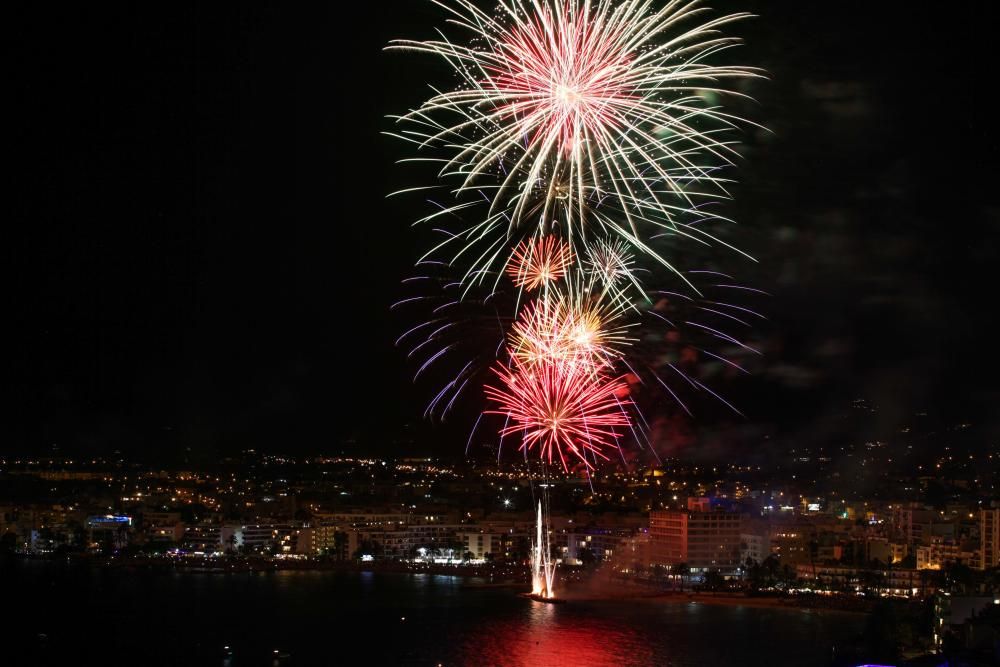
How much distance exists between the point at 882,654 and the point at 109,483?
99.7ft

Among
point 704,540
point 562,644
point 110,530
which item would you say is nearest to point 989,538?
point 704,540

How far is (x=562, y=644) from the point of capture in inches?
462

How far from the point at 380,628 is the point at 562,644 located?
92.9 inches

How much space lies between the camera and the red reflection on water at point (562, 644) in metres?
10.8

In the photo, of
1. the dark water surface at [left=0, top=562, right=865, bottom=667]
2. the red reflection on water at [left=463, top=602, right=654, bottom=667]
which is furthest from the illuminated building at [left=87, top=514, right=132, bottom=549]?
the red reflection on water at [left=463, top=602, right=654, bottom=667]

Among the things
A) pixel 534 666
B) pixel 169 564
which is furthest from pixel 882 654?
pixel 169 564

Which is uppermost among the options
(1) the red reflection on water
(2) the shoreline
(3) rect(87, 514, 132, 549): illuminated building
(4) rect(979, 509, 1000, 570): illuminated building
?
(4) rect(979, 509, 1000, 570): illuminated building

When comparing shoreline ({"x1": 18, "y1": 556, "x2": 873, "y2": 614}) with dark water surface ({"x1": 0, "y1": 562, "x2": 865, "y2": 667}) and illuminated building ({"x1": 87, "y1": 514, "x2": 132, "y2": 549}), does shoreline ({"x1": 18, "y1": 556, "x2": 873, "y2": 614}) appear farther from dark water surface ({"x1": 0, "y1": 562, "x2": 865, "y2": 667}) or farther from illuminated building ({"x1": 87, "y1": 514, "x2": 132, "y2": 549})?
illuminated building ({"x1": 87, "y1": 514, "x2": 132, "y2": 549})

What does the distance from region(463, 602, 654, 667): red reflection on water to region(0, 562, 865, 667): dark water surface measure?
0.01 meters

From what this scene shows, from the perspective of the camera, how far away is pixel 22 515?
27250 millimetres

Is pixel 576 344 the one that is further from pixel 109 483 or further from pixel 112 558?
pixel 109 483

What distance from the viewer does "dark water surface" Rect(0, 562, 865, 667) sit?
1110 cm

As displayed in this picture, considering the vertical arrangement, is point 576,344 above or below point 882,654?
above

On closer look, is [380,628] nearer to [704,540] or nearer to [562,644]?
[562,644]
